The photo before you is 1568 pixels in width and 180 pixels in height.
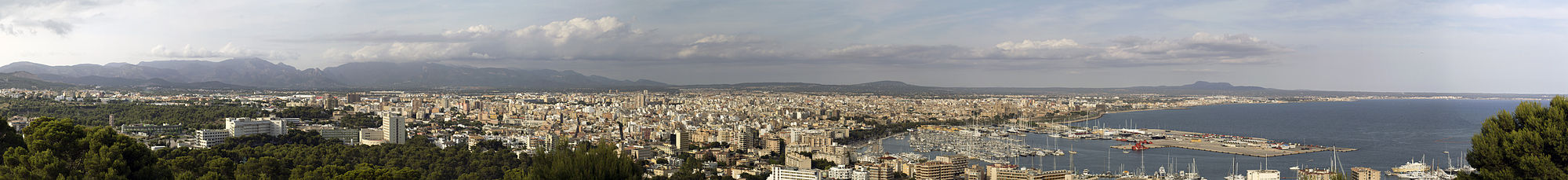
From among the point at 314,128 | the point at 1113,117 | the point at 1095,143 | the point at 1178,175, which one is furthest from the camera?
the point at 1113,117

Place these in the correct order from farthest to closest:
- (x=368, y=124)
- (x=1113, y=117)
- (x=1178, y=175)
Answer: (x=1113, y=117)
(x=368, y=124)
(x=1178, y=175)

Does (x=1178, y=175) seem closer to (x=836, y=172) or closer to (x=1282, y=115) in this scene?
(x=836, y=172)

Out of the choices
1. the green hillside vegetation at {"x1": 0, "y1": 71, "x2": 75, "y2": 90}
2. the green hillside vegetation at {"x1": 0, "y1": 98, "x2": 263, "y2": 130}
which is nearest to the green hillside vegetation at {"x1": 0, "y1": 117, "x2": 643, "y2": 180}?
the green hillside vegetation at {"x1": 0, "y1": 98, "x2": 263, "y2": 130}

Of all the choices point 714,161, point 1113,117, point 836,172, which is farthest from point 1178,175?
point 1113,117

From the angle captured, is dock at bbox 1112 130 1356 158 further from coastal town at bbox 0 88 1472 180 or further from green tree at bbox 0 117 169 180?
green tree at bbox 0 117 169 180

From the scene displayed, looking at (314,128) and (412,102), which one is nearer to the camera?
(314,128)
